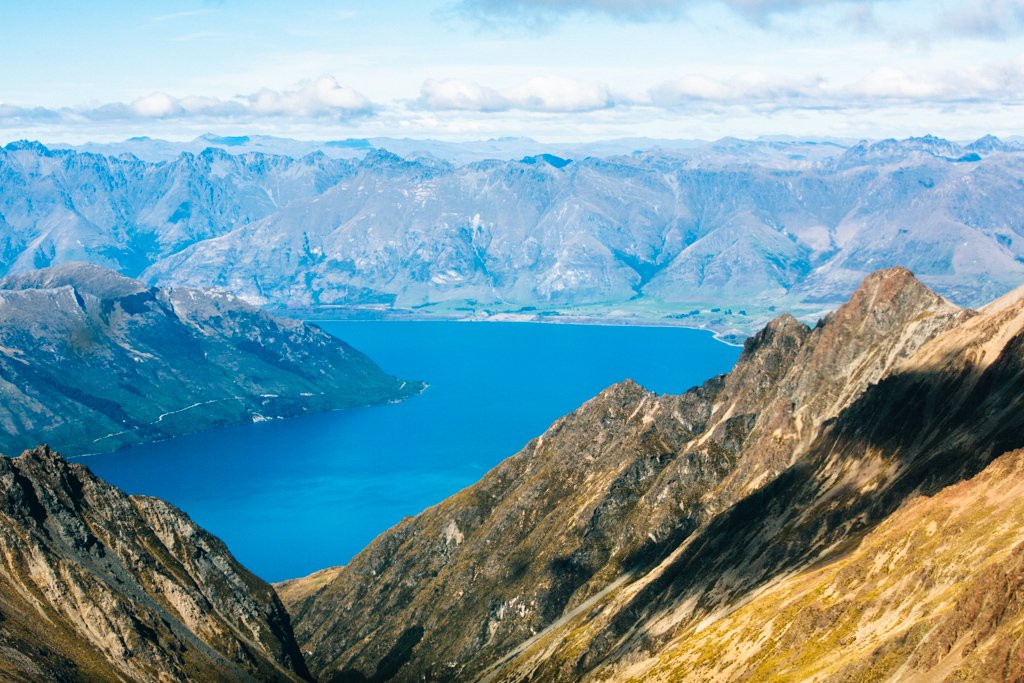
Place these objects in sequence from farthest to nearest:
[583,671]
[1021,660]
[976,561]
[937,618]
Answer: [583,671]
[976,561]
[937,618]
[1021,660]

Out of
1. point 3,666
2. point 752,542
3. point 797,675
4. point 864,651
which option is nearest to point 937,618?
point 864,651

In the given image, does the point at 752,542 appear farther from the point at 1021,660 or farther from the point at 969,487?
the point at 1021,660

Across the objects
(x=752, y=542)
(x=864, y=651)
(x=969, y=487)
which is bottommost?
(x=752, y=542)

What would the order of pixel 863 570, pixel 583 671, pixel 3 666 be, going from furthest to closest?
1. pixel 583 671
2. pixel 3 666
3. pixel 863 570

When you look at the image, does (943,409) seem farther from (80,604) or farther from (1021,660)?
(80,604)

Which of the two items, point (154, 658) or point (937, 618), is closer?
point (937, 618)

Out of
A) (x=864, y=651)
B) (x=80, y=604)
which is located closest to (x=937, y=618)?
(x=864, y=651)

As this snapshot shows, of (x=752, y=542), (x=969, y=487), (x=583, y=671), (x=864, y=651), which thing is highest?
(x=969, y=487)

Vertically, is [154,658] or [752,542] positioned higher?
[752,542]

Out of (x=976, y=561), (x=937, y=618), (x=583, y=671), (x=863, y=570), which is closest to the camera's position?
(x=937, y=618)
